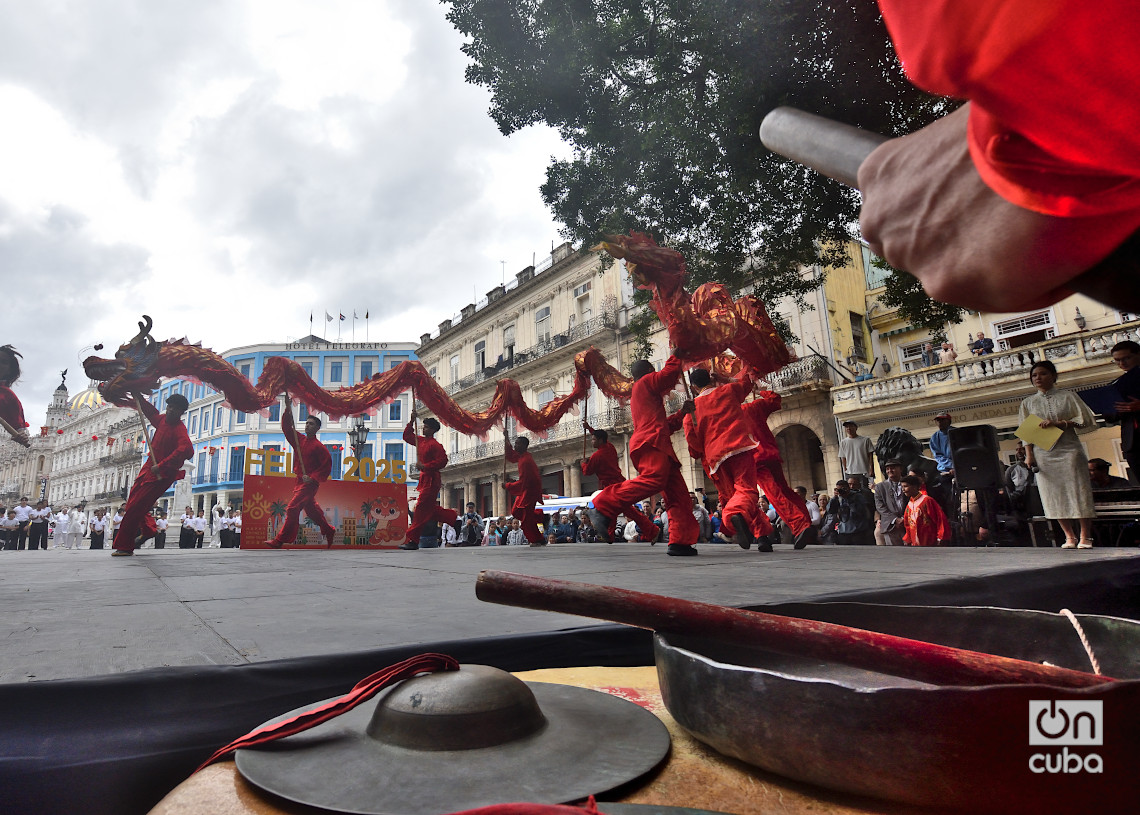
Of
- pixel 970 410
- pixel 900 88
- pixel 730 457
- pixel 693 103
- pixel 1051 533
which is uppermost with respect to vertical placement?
pixel 693 103

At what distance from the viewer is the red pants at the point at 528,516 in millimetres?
11148

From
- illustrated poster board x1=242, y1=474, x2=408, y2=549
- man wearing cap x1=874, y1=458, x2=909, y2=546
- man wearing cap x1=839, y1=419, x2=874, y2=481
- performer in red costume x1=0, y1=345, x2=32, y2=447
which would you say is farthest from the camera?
illustrated poster board x1=242, y1=474, x2=408, y2=549

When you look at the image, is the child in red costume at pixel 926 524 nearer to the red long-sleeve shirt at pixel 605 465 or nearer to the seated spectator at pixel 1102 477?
the seated spectator at pixel 1102 477

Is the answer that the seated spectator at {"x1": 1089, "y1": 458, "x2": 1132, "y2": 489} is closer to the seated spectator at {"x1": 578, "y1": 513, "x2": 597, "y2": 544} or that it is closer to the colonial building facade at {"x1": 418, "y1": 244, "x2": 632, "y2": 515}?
the seated spectator at {"x1": 578, "y1": 513, "x2": 597, "y2": 544}

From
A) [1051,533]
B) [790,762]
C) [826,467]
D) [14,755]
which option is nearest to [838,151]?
[790,762]

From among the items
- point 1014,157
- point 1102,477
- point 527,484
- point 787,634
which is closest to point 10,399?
point 527,484

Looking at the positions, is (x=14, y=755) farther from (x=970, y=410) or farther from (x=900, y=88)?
(x=970, y=410)

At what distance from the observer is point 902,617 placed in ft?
4.14

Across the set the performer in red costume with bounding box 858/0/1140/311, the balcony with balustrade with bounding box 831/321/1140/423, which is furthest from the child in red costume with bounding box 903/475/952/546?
the balcony with balustrade with bounding box 831/321/1140/423

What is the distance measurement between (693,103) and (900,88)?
267 cm

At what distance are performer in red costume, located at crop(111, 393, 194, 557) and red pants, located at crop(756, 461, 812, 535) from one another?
22.5 ft

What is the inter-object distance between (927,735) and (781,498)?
6.76m

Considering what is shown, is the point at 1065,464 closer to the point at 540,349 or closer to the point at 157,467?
the point at 157,467

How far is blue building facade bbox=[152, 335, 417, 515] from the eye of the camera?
41438 mm
